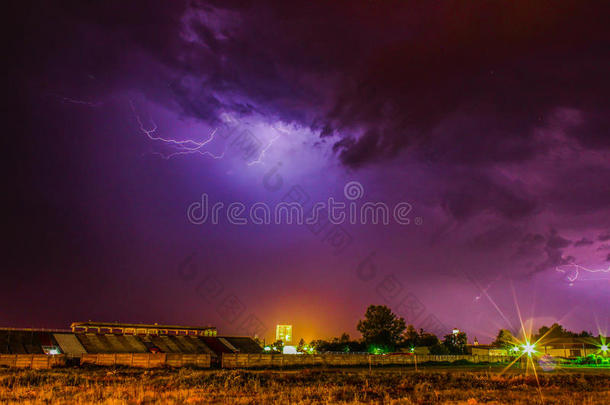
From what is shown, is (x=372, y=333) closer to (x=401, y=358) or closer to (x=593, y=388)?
(x=401, y=358)

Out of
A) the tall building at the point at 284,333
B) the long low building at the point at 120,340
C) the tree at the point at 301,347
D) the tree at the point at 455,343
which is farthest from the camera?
the tall building at the point at 284,333

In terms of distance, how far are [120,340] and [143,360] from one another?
1142 inches

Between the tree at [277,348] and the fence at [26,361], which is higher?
the tree at [277,348]

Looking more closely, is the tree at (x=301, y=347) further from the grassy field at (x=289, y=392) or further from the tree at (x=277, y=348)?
the grassy field at (x=289, y=392)

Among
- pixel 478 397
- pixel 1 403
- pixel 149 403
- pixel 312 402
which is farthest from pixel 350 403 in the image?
pixel 1 403

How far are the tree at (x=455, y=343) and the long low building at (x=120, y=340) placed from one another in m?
46.0

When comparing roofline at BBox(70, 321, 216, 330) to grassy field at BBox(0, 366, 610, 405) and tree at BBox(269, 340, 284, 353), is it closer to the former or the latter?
tree at BBox(269, 340, 284, 353)

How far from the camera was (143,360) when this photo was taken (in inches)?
1593

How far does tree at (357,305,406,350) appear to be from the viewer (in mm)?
108875

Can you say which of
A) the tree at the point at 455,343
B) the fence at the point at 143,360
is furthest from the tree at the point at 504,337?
the fence at the point at 143,360

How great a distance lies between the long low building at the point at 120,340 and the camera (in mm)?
59312

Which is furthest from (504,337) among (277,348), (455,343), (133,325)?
(133,325)

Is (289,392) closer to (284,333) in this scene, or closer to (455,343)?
(455,343)

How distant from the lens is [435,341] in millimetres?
109812
